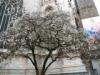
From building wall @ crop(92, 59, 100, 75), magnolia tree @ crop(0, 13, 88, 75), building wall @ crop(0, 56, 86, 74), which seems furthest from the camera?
building wall @ crop(92, 59, 100, 75)

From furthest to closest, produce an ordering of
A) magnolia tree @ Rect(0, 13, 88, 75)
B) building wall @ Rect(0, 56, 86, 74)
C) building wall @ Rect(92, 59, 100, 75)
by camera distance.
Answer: building wall @ Rect(92, 59, 100, 75), building wall @ Rect(0, 56, 86, 74), magnolia tree @ Rect(0, 13, 88, 75)

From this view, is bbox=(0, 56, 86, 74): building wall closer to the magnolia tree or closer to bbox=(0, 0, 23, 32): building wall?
bbox=(0, 0, 23, 32): building wall

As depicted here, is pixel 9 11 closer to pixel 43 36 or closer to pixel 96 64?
pixel 43 36

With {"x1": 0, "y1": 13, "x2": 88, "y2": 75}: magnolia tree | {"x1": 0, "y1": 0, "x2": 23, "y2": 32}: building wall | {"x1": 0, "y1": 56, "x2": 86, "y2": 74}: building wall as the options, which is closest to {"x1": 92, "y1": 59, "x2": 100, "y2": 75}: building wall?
{"x1": 0, "y1": 56, "x2": 86, "y2": 74}: building wall

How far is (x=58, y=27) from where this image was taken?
11.0 metres

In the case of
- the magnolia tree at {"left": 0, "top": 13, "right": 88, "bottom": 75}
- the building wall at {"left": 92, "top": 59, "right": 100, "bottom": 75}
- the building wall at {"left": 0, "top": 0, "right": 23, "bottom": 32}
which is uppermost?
the building wall at {"left": 0, "top": 0, "right": 23, "bottom": 32}

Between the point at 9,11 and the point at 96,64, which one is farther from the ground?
the point at 9,11

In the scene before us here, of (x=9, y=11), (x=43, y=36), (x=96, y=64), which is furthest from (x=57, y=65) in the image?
(x=9, y=11)

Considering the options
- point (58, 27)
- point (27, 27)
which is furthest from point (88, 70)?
point (27, 27)

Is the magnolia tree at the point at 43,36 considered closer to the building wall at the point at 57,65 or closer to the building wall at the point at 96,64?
the building wall at the point at 57,65

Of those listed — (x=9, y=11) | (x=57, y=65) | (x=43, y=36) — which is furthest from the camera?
(x=9, y=11)

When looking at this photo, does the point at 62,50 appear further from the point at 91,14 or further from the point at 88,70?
the point at 91,14

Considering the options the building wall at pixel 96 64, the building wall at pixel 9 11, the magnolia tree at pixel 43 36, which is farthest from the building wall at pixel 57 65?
the magnolia tree at pixel 43 36

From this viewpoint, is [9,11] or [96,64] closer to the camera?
[96,64]
